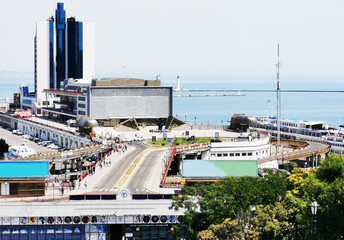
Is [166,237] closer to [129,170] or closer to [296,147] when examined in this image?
[129,170]

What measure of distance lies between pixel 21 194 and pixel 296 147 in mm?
75102

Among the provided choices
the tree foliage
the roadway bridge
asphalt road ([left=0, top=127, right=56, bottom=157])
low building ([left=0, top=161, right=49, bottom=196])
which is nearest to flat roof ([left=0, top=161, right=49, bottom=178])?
low building ([left=0, top=161, right=49, bottom=196])

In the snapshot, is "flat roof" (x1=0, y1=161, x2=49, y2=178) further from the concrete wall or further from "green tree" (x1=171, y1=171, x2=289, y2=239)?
the concrete wall

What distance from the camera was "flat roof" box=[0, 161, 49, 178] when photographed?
203ft

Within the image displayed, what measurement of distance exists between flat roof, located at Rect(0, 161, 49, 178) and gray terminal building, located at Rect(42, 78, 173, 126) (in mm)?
85498

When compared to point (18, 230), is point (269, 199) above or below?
above

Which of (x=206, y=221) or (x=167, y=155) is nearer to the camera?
(x=206, y=221)

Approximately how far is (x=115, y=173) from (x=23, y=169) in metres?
15.8

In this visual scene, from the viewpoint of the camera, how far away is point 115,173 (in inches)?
2977

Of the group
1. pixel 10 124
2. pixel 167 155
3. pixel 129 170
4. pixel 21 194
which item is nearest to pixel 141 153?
pixel 167 155

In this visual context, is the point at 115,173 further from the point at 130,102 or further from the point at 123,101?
the point at 130,102

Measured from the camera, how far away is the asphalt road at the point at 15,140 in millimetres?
142812

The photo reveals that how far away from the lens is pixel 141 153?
9600 centimetres

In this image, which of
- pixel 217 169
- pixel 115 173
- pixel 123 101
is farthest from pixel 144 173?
pixel 123 101
